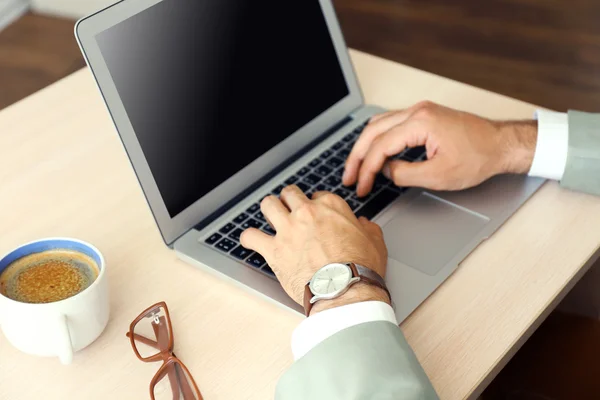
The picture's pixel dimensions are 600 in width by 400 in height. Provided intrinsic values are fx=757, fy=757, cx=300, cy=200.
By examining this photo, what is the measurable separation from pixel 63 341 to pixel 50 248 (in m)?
0.15

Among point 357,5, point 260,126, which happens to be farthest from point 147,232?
point 357,5

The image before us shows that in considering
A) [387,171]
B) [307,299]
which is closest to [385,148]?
[387,171]

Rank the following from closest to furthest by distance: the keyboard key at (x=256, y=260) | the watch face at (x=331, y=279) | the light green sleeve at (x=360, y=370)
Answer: the light green sleeve at (x=360, y=370) < the watch face at (x=331, y=279) < the keyboard key at (x=256, y=260)

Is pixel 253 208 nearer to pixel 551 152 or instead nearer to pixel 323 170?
pixel 323 170

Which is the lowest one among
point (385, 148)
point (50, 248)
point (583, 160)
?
point (583, 160)

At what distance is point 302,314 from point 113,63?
16.3 inches

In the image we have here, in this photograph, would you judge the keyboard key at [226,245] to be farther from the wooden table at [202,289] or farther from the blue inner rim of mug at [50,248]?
the blue inner rim of mug at [50,248]

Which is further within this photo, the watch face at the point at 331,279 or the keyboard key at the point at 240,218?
the keyboard key at the point at 240,218

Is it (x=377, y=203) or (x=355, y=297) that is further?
(x=377, y=203)

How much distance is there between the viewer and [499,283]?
3.33 feet

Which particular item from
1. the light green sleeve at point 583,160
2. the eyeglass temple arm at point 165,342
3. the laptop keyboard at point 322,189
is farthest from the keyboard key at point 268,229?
the light green sleeve at point 583,160

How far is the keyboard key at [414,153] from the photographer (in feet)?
4.15

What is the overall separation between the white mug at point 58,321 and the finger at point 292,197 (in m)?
0.28

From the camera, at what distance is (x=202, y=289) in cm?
103
